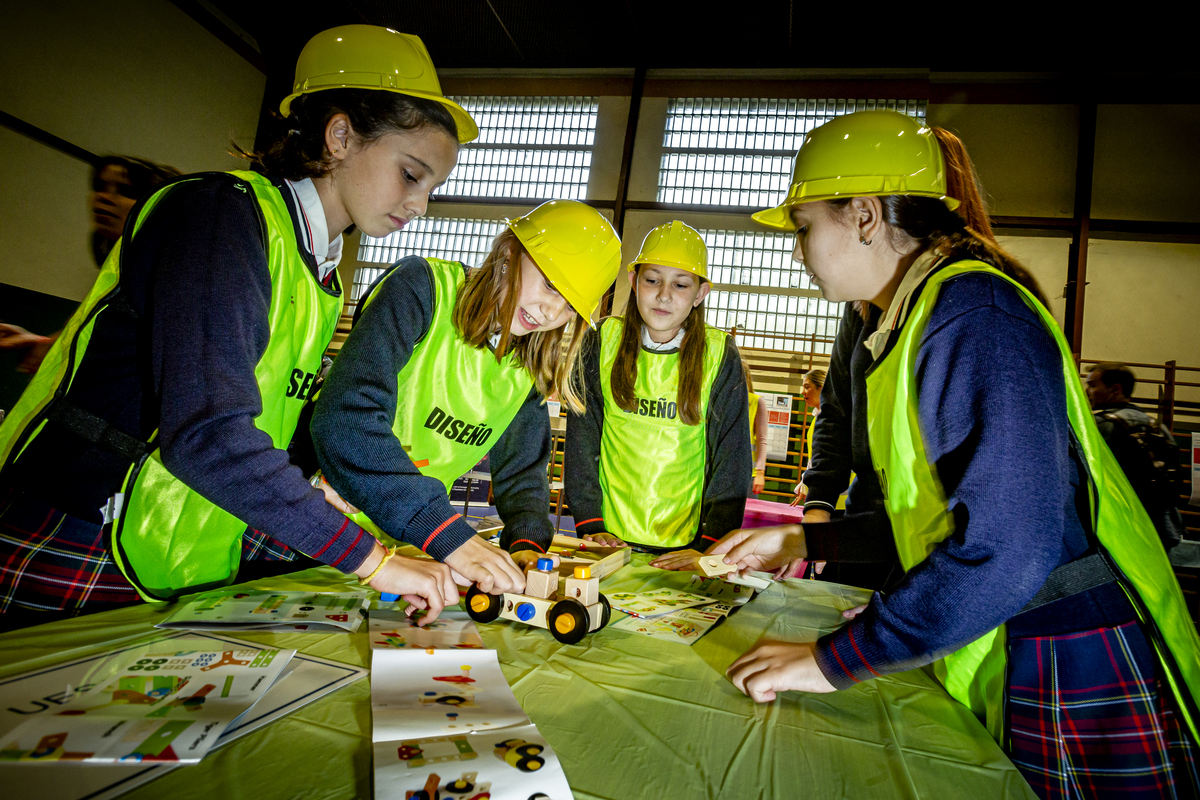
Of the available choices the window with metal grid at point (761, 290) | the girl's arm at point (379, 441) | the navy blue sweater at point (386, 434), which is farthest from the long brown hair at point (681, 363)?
the window with metal grid at point (761, 290)

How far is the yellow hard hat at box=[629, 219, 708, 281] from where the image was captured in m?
2.32

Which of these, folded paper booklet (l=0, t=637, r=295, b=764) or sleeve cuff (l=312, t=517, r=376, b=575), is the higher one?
sleeve cuff (l=312, t=517, r=376, b=575)

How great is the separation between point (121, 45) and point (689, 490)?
818 cm

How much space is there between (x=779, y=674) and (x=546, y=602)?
412 mm

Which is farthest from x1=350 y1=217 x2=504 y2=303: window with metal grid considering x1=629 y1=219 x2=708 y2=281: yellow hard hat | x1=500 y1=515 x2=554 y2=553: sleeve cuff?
x1=500 y1=515 x2=554 y2=553: sleeve cuff

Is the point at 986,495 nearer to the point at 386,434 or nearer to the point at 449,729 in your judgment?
the point at 449,729

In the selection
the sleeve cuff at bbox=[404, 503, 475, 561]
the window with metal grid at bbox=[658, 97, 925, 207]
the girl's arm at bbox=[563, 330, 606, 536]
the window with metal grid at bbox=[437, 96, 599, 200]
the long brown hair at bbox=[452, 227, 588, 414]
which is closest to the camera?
the sleeve cuff at bbox=[404, 503, 475, 561]

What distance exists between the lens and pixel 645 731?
0.72m

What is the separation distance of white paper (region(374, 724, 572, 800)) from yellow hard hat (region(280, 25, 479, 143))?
1139 millimetres

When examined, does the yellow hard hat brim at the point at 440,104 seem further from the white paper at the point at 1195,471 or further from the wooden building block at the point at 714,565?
the white paper at the point at 1195,471

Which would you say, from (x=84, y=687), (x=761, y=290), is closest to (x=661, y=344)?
(x=84, y=687)

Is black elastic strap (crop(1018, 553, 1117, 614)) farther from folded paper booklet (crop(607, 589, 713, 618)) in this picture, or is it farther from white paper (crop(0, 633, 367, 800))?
white paper (crop(0, 633, 367, 800))

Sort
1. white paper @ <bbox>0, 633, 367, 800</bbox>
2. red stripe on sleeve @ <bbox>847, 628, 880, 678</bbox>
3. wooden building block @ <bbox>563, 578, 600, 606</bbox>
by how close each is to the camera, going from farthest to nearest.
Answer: wooden building block @ <bbox>563, 578, 600, 606</bbox> < red stripe on sleeve @ <bbox>847, 628, 880, 678</bbox> < white paper @ <bbox>0, 633, 367, 800</bbox>

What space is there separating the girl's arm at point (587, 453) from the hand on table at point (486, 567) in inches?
37.2
